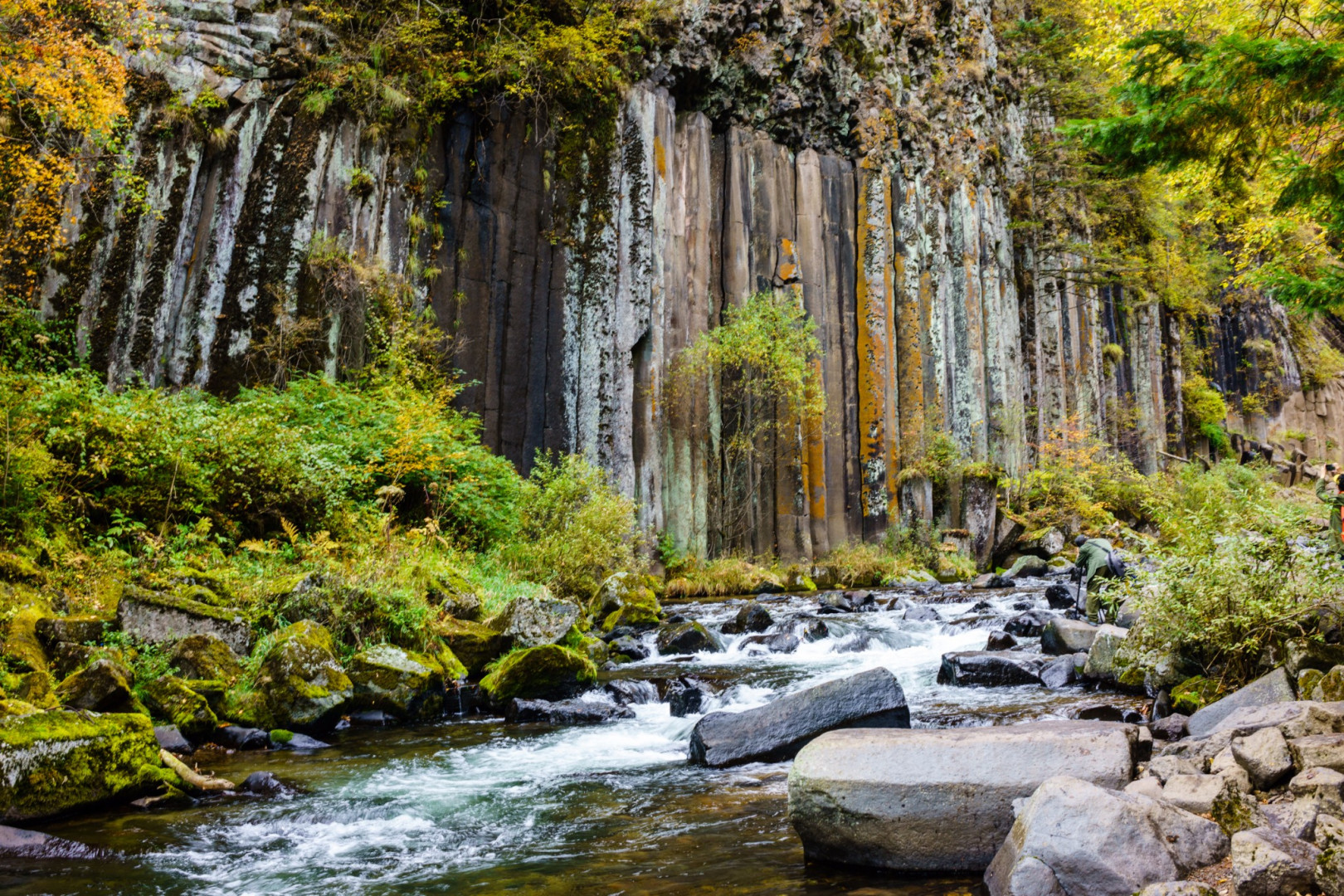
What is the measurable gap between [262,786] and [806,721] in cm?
377

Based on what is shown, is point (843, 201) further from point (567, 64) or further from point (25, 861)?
point (25, 861)

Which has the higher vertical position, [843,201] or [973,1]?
[973,1]

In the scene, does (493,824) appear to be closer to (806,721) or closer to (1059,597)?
(806,721)

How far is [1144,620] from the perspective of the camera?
659cm

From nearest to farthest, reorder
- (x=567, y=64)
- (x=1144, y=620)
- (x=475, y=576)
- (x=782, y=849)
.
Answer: (x=782, y=849), (x=1144, y=620), (x=475, y=576), (x=567, y=64)

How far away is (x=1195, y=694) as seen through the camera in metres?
6.00

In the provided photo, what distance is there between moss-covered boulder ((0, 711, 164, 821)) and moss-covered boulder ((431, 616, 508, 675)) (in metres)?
3.69

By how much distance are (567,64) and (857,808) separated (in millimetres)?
18287

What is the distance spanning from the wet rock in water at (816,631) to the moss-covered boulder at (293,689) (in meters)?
6.52

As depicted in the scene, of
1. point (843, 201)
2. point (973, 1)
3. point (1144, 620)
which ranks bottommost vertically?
point (1144, 620)

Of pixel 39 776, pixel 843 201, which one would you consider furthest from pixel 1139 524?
pixel 39 776

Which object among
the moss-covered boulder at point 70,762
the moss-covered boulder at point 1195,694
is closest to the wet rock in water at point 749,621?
the moss-covered boulder at point 1195,694

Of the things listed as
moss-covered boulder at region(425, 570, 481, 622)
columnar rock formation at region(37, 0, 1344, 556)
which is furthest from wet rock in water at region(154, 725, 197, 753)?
columnar rock formation at region(37, 0, 1344, 556)

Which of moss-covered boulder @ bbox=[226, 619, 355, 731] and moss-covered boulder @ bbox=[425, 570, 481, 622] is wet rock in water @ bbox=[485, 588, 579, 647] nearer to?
moss-covered boulder @ bbox=[425, 570, 481, 622]
